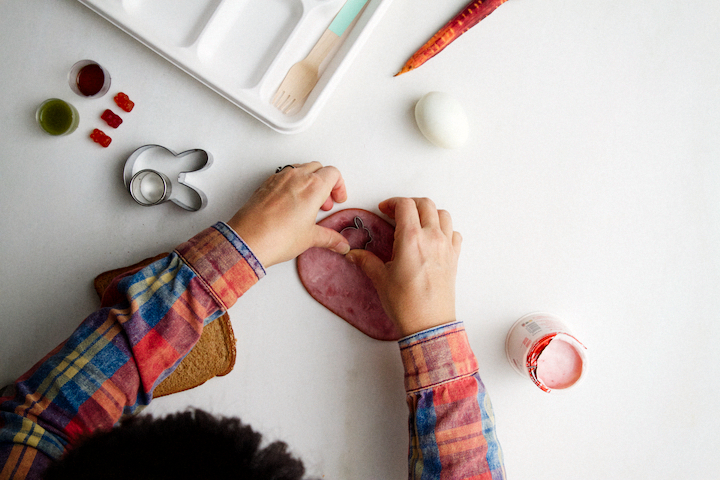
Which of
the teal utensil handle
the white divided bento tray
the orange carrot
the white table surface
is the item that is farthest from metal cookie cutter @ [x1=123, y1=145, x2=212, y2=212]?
the orange carrot

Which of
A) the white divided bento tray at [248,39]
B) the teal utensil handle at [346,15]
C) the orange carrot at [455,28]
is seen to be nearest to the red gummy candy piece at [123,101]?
the white divided bento tray at [248,39]

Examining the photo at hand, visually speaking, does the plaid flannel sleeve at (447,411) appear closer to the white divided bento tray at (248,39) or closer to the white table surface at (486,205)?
the white table surface at (486,205)

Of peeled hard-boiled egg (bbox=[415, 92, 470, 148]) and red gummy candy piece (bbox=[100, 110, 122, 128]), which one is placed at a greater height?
peeled hard-boiled egg (bbox=[415, 92, 470, 148])

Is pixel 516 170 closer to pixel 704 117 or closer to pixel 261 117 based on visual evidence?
pixel 704 117

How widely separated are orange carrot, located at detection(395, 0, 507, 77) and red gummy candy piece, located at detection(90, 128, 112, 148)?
688 millimetres

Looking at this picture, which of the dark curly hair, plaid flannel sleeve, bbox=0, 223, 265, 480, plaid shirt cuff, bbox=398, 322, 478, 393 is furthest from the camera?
plaid shirt cuff, bbox=398, 322, 478, 393

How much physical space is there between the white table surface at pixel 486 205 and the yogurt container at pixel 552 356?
9 centimetres

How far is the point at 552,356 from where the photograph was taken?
795 millimetres

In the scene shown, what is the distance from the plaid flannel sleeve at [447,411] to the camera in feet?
2.37

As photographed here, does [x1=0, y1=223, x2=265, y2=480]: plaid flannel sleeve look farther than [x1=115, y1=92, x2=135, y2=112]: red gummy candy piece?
No

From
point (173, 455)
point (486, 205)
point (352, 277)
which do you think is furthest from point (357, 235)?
point (173, 455)

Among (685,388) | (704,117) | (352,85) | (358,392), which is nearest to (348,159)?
(352,85)

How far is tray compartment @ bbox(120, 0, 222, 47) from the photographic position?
0.84 m

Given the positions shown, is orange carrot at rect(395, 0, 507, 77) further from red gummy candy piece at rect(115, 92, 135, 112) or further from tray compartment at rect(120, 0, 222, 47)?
red gummy candy piece at rect(115, 92, 135, 112)
